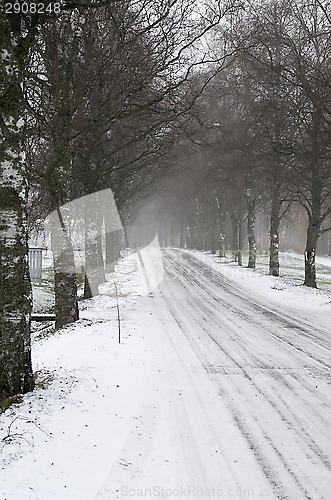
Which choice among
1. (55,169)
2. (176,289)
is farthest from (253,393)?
(176,289)

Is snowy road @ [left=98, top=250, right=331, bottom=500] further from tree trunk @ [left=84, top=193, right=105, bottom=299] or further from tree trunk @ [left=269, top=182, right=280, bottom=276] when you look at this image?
tree trunk @ [left=269, top=182, right=280, bottom=276]

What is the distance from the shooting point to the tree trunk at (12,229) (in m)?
5.39

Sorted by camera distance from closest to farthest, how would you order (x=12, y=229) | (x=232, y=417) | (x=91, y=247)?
(x=12, y=229), (x=232, y=417), (x=91, y=247)

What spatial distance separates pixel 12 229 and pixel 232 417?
379 centimetres

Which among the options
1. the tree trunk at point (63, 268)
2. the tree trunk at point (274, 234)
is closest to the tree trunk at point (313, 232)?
the tree trunk at point (274, 234)

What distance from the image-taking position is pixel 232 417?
558 centimetres

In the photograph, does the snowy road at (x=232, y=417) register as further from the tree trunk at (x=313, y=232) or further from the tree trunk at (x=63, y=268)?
the tree trunk at (x=313, y=232)

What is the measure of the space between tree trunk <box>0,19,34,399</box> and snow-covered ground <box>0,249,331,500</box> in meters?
0.53

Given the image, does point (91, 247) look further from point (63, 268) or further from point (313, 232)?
point (313, 232)

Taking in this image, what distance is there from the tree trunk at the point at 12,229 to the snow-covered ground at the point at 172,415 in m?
0.53

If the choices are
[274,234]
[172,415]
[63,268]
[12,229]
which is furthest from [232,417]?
[274,234]

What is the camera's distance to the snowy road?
4.20 metres

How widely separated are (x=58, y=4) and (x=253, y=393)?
6.54 meters

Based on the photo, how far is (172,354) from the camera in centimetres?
826
